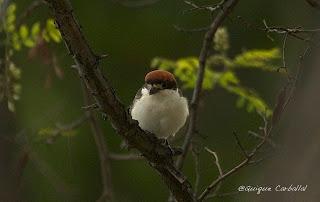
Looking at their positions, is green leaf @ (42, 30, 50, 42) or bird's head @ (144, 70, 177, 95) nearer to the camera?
bird's head @ (144, 70, 177, 95)

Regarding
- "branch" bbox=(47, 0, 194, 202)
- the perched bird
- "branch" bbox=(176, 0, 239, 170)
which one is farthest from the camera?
"branch" bbox=(176, 0, 239, 170)

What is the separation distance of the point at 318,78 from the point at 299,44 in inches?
246

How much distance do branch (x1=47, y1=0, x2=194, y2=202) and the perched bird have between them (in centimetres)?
72

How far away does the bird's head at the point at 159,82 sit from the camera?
15.0ft

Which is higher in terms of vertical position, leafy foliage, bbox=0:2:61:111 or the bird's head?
leafy foliage, bbox=0:2:61:111

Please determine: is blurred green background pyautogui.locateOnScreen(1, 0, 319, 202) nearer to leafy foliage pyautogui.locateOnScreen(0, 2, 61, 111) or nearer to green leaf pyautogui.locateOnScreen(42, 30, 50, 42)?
leafy foliage pyautogui.locateOnScreen(0, 2, 61, 111)

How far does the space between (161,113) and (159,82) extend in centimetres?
27

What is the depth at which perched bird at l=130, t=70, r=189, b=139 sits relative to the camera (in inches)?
174

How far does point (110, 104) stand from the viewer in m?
3.23

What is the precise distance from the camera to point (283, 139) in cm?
179

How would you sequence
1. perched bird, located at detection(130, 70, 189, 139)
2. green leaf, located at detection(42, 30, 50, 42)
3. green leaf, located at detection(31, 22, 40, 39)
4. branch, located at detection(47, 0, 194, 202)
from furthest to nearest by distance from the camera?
green leaf, located at detection(31, 22, 40, 39)
green leaf, located at detection(42, 30, 50, 42)
perched bird, located at detection(130, 70, 189, 139)
branch, located at detection(47, 0, 194, 202)

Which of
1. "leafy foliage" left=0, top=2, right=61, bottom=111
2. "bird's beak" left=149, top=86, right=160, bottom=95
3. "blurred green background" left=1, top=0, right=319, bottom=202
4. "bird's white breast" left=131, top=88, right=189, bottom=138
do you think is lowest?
"blurred green background" left=1, top=0, right=319, bottom=202

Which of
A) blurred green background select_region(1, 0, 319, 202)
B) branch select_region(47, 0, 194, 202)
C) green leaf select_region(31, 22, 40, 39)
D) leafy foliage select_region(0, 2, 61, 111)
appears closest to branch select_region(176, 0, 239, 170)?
branch select_region(47, 0, 194, 202)

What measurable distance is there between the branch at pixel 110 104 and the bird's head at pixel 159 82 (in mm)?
937
